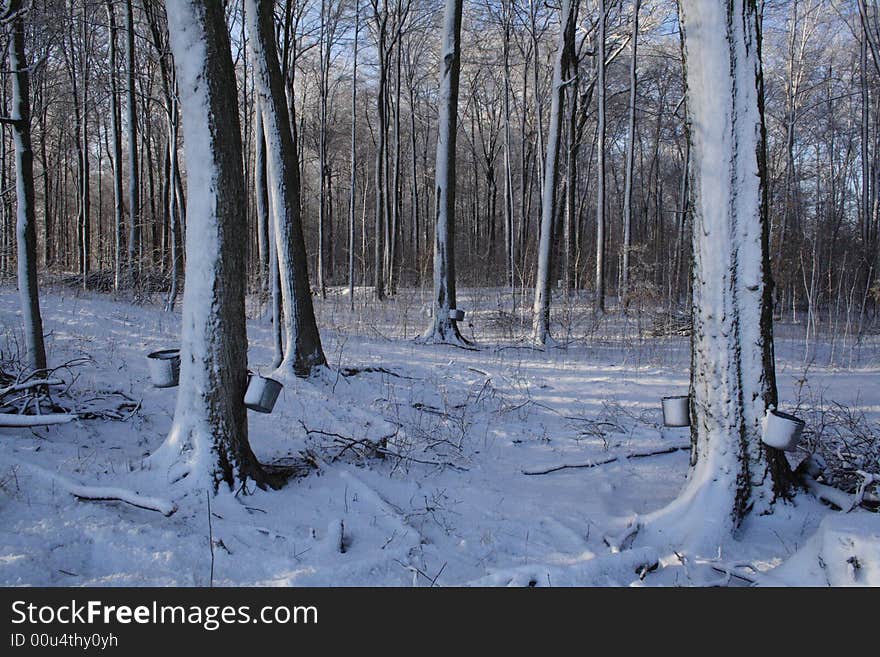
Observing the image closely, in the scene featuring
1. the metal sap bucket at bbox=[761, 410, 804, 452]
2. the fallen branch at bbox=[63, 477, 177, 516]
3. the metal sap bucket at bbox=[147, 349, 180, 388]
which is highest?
the metal sap bucket at bbox=[147, 349, 180, 388]

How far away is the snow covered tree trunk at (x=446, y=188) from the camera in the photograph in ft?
28.5

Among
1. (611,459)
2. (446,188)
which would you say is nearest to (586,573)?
(611,459)

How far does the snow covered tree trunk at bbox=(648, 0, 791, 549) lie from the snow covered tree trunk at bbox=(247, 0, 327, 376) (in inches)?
156

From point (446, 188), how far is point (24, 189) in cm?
561

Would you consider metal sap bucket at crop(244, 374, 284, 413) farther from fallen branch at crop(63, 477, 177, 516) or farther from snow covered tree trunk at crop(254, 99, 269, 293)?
snow covered tree trunk at crop(254, 99, 269, 293)

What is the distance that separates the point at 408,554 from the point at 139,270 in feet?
34.8

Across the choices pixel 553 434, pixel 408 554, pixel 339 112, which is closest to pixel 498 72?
pixel 339 112

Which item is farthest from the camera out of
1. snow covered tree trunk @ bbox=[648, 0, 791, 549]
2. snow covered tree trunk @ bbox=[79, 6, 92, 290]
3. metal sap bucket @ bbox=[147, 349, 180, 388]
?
snow covered tree trunk @ bbox=[79, 6, 92, 290]

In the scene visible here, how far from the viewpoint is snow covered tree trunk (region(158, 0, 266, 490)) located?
3.15m

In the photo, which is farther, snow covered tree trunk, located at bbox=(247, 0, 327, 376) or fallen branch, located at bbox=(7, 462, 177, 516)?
snow covered tree trunk, located at bbox=(247, 0, 327, 376)

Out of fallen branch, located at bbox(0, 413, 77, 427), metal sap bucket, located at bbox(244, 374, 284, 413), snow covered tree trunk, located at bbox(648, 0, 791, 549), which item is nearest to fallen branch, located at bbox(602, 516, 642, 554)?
snow covered tree trunk, located at bbox(648, 0, 791, 549)

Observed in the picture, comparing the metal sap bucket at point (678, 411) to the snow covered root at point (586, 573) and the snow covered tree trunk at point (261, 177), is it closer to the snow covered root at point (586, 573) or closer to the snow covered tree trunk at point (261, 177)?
the snow covered root at point (586, 573)

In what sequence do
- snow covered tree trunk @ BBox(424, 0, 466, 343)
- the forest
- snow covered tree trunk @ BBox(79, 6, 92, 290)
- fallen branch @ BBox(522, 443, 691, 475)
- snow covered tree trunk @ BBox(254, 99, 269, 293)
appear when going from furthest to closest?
snow covered tree trunk @ BBox(79, 6, 92, 290) → snow covered tree trunk @ BBox(424, 0, 466, 343) → snow covered tree trunk @ BBox(254, 99, 269, 293) → fallen branch @ BBox(522, 443, 691, 475) → the forest

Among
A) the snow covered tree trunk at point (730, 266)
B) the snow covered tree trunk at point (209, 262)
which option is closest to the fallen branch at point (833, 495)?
the snow covered tree trunk at point (730, 266)
